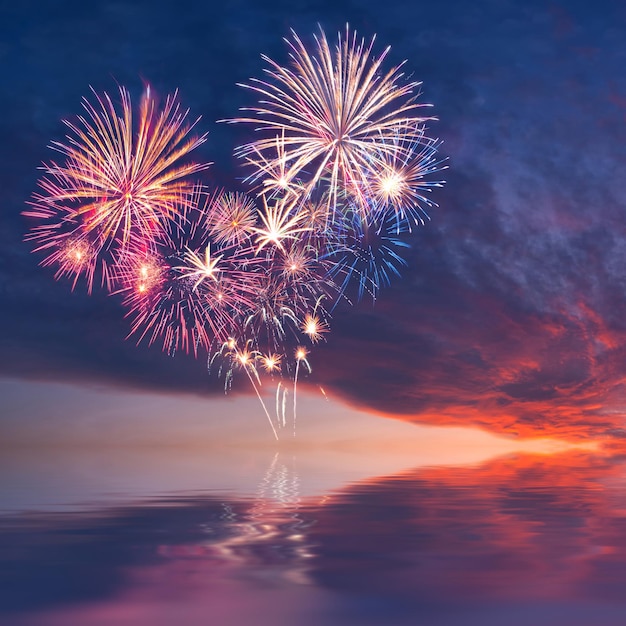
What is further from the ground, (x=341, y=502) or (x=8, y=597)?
(x=341, y=502)

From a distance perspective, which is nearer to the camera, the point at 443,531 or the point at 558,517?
the point at 443,531

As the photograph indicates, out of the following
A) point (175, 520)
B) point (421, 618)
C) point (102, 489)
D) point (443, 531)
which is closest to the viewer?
point (421, 618)

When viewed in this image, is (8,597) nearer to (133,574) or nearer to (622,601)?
(133,574)

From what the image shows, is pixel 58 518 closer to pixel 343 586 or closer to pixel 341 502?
pixel 341 502

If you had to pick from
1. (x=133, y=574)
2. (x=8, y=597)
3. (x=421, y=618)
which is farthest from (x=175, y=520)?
(x=421, y=618)

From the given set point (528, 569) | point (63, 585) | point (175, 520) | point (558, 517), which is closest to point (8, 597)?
point (63, 585)

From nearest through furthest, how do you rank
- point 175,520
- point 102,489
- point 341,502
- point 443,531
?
point 443,531 → point 175,520 → point 341,502 → point 102,489
